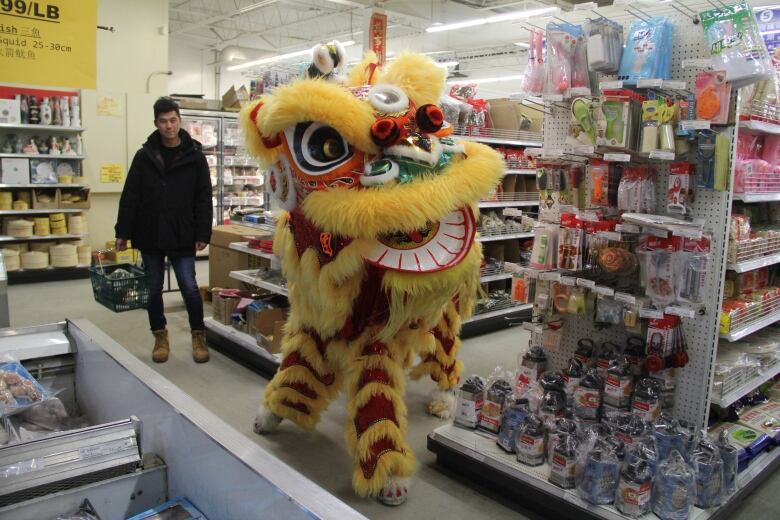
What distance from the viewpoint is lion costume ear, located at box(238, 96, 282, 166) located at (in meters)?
2.62

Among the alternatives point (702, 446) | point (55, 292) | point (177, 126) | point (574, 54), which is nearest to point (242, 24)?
point (55, 292)

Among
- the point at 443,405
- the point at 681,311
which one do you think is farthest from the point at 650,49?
the point at 443,405

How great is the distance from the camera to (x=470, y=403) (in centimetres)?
293

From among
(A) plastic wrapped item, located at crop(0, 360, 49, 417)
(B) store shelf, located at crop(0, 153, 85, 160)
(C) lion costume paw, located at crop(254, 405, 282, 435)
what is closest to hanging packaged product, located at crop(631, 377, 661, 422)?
(C) lion costume paw, located at crop(254, 405, 282, 435)

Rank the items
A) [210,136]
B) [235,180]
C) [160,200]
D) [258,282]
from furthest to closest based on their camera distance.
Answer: [235,180], [210,136], [258,282], [160,200]

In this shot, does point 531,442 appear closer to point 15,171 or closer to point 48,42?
point 48,42

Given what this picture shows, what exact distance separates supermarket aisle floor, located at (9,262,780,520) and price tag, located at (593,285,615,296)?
3.36ft

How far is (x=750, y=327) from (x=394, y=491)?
1.88m

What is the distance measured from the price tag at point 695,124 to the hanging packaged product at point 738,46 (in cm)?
19

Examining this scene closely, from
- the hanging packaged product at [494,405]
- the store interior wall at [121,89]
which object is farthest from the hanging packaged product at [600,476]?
the store interior wall at [121,89]

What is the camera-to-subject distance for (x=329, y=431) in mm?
3328

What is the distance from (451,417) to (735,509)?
1.45 metres

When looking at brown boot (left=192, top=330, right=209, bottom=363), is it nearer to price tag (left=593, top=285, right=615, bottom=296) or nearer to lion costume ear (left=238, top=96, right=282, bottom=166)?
lion costume ear (left=238, top=96, right=282, bottom=166)

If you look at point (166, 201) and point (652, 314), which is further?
point (166, 201)
